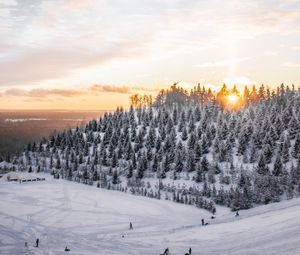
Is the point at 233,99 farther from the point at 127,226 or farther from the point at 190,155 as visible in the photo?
the point at 127,226

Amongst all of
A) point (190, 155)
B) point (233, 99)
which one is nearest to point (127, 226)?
point (190, 155)

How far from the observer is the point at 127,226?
219 feet

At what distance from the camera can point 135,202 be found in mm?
91000

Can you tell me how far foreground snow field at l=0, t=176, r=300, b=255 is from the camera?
150 ft

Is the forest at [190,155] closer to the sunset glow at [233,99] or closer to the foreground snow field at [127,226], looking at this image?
the sunset glow at [233,99]

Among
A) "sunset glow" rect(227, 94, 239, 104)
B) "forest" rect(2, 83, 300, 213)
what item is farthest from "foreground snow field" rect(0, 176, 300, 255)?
"sunset glow" rect(227, 94, 239, 104)

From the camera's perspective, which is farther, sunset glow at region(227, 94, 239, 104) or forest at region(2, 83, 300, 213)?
sunset glow at region(227, 94, 239, 104)

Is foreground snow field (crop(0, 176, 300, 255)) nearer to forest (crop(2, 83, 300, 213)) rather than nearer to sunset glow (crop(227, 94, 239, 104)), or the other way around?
forest (crop(2, 83, 300, 213))

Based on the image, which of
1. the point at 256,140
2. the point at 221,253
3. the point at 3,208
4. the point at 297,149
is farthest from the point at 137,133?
the point at 221,253

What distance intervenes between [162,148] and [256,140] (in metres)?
33.1

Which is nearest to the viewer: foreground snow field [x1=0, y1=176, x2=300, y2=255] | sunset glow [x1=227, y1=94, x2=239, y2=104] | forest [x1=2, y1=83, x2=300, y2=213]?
foreground snow field [x1=0, y1=176, x2=300, y2=255]

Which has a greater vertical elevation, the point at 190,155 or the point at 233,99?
the point at 233,99

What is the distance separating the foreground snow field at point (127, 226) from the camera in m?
45.7

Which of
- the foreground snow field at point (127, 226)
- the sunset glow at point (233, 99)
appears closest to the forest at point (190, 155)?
the sunset glow at point (233, 99)
